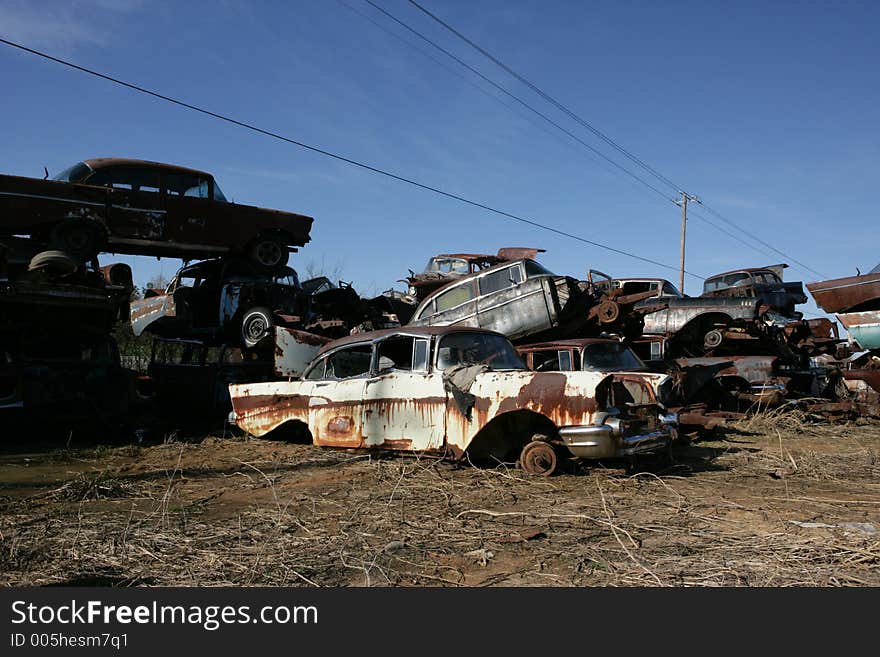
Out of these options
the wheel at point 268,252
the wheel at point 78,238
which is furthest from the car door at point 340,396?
the wheel at point 268,252

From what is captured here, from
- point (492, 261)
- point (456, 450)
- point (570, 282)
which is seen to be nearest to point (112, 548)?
point (456, 450)

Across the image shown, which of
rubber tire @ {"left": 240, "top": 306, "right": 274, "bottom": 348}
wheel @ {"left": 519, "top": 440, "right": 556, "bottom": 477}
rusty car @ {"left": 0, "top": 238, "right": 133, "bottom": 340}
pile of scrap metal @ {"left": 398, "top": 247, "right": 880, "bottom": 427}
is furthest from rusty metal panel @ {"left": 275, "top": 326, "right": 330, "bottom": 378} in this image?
wheel @ {"left": 519, "top": 440, "right": 556, "bottom": 477}

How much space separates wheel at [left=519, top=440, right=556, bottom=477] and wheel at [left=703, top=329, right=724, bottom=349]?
801cm

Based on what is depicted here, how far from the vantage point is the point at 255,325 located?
11.2 meters

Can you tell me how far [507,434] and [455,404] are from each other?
653 millimetres

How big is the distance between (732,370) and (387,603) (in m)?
9.53

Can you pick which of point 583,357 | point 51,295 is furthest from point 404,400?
point 51,295

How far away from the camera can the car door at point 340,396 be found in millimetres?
6566

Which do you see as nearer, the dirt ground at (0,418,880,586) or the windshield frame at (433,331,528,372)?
the dirt ground at (0,418,880,586)

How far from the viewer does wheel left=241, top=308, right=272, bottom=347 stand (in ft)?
36.4

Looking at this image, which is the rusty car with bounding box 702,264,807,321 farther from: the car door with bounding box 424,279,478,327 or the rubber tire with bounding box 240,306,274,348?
the rubber tire with bounding box 240,306,274,348

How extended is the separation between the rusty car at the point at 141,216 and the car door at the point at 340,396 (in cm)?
535

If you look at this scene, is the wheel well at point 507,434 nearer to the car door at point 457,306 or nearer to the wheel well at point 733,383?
the car door at point 457,306

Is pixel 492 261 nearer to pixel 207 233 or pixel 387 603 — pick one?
pixel 207 233
